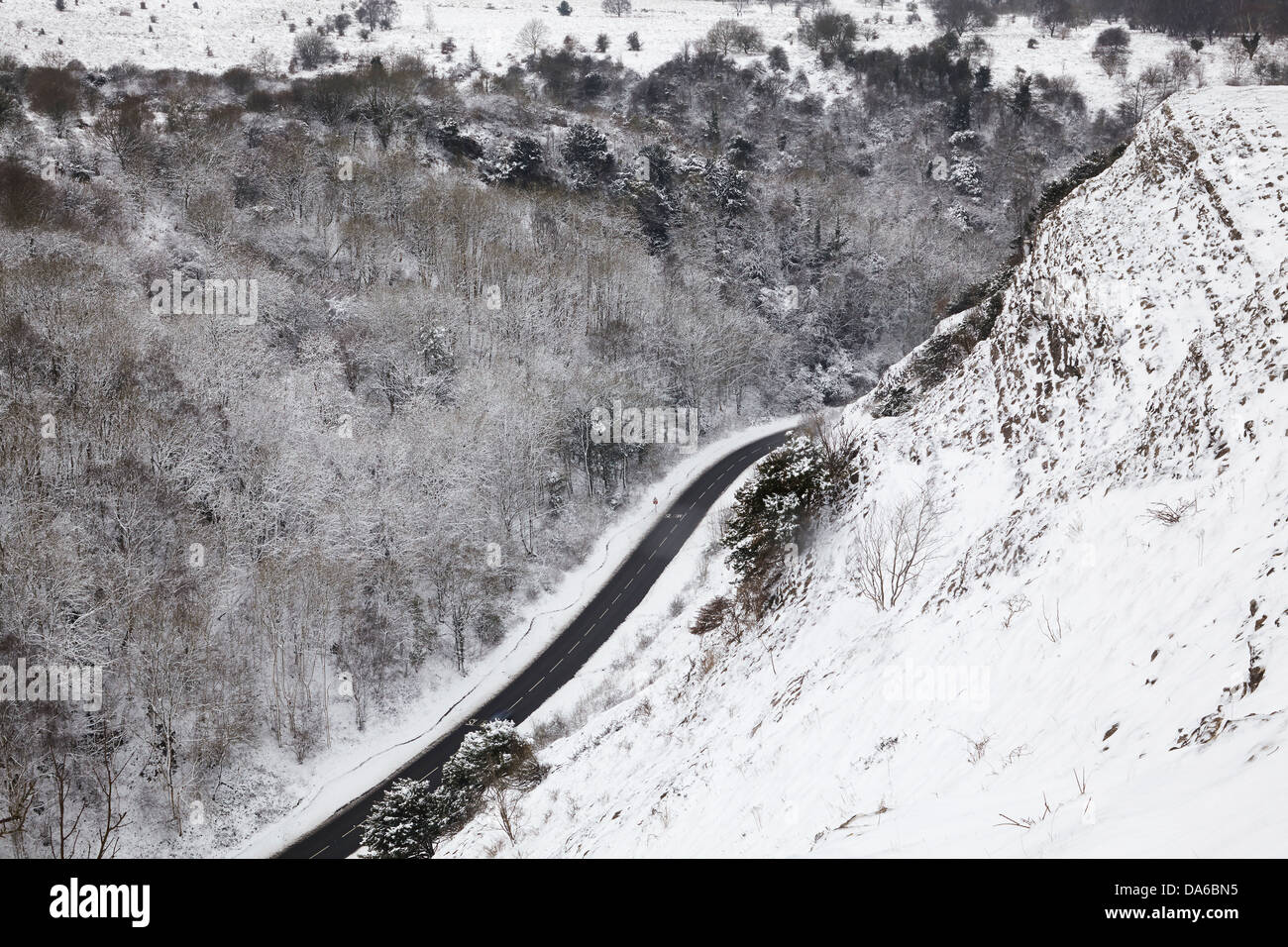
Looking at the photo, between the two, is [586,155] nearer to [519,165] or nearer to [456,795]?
[519,165]

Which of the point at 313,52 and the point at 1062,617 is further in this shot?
the point at 313,52

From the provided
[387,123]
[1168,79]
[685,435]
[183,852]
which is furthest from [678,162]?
[183,852]

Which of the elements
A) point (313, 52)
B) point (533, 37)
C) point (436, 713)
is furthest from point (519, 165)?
point (436, 713)

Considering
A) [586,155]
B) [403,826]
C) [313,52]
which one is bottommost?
[403,826]

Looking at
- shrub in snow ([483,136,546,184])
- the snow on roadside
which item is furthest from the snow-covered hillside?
shrub in snow ([483,136,546,184])

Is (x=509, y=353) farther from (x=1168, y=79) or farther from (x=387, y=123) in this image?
(x=1168, y=79)

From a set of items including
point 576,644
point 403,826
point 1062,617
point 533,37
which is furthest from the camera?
point 533,37
